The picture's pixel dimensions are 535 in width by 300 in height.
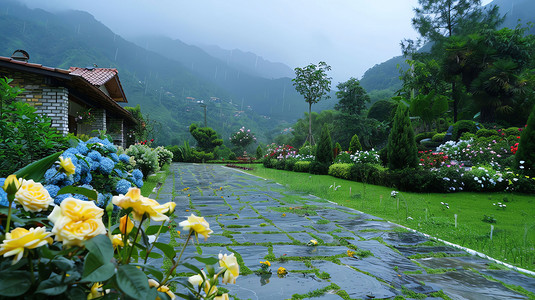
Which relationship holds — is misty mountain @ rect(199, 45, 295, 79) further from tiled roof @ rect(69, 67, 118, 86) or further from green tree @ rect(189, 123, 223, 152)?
tiled roof @ rect(69, 67, 118, 86)

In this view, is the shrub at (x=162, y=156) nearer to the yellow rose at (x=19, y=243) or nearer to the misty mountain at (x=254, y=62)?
the yellow rose at (x=19, y=243)

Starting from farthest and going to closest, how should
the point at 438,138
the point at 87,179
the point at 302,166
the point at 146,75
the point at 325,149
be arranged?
the point at 146,75
the point at 438,138
the point at 302,166
the point at 325,149
the point at 87,179

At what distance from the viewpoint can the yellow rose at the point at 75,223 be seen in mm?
690

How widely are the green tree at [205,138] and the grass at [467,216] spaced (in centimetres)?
1974

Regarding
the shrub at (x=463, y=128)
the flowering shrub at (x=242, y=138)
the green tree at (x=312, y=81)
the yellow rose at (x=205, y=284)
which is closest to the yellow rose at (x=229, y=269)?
the yellow rose at (x=205, y=284)

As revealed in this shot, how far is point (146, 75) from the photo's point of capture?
6303 centimetres

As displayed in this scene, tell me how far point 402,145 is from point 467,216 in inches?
140

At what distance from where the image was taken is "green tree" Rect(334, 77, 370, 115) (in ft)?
102

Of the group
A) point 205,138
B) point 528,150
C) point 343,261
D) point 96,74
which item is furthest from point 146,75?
point 343,261

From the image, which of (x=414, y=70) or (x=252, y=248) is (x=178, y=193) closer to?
(x=252, y=248)

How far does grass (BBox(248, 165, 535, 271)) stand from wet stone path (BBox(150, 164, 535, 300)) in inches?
Result: 22.9

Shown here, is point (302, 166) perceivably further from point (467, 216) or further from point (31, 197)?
point (31, 197)

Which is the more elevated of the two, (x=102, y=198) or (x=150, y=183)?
(x=102, y=198)

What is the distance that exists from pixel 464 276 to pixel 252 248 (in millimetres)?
2042
